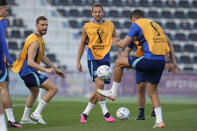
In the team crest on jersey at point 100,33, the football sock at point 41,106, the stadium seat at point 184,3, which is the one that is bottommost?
the football sock at point 41,106

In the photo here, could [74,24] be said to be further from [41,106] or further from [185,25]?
[41,106]

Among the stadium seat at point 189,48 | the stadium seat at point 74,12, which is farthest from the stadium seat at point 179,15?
the stadium seat at point 74,12

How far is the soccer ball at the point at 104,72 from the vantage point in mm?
8398

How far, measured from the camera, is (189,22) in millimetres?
30531

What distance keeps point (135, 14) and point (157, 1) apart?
78.5 feet

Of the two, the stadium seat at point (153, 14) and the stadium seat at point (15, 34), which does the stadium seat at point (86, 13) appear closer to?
the stadium seat at point (153, 14)

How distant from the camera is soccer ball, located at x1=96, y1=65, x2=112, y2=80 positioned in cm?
840

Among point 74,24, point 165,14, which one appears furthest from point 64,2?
point 165,14

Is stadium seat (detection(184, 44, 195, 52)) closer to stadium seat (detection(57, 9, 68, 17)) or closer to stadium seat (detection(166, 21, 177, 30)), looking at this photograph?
stadium seat (detection(166, 21, 177, 30))

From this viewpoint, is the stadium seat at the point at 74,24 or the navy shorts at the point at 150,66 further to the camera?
the stadium seat at the point at 74,24

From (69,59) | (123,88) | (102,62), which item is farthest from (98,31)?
(69,59)

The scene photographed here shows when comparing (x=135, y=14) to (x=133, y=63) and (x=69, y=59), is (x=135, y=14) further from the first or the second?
(x=69, y=59)

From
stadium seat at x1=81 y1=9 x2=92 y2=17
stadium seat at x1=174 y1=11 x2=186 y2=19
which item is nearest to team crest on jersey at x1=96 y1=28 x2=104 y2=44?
stadium seat at x1=81 y1=9 x2=92 y2=17

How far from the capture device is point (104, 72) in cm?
841
